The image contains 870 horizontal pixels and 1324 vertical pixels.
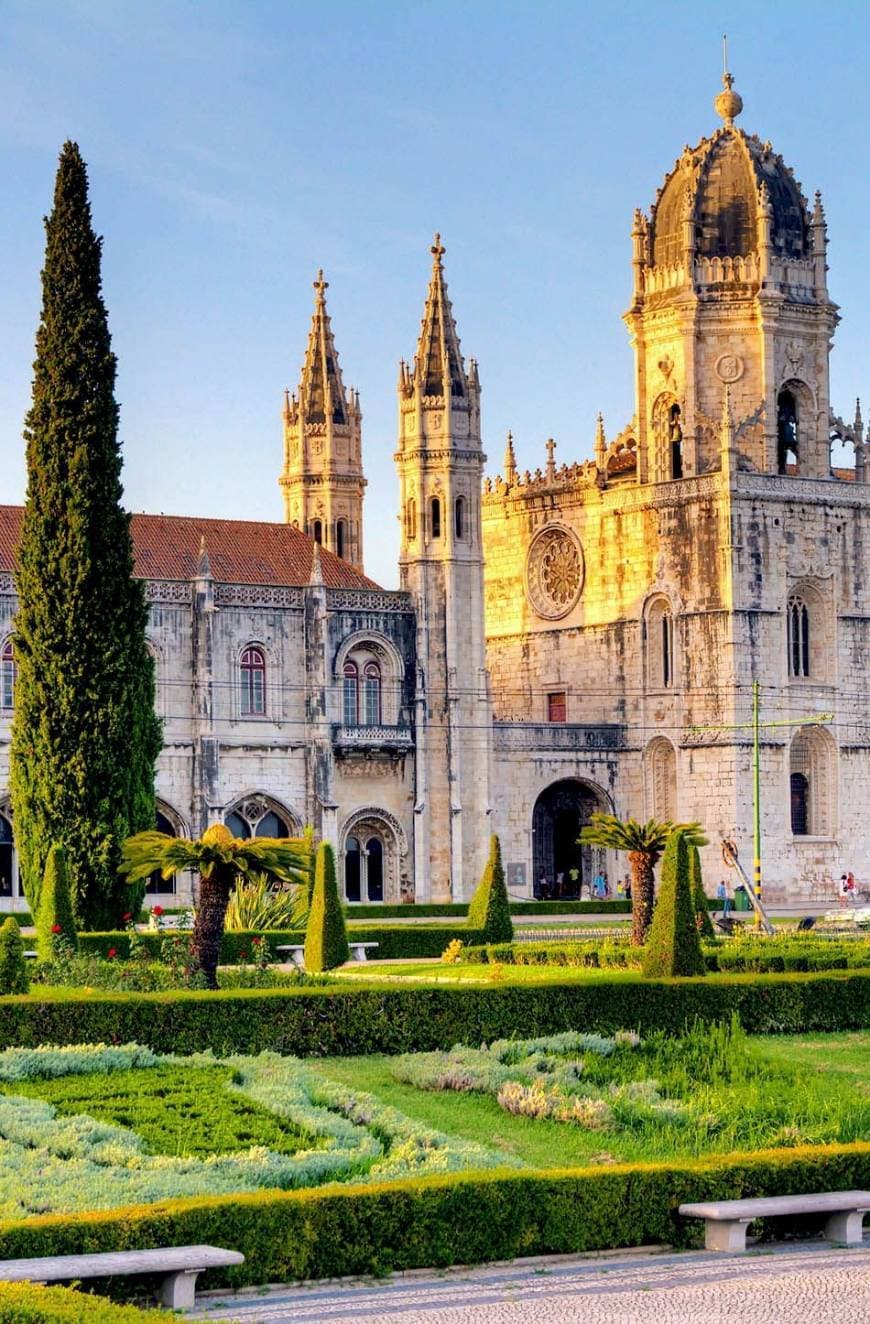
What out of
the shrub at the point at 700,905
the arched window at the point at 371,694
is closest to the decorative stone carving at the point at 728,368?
the arched window at the point at 371,694

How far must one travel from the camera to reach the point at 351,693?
6000cm

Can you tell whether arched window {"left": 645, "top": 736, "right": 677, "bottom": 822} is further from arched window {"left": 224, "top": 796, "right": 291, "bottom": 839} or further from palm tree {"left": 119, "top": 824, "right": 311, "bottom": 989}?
palm tree {"left": 119, "top": 824, "right": 311, "bottom": 989}

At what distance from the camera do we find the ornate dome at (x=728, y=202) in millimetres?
66312

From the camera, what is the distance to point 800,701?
6481 centimetres

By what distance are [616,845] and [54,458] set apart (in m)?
11.9

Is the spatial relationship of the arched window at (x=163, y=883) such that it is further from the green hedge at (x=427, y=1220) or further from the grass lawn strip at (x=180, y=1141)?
the green hedge at (x=427, y=1220)

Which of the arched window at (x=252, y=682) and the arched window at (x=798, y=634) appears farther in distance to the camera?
the arched window at (x=798, y=634)

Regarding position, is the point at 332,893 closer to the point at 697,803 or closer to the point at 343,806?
the point at 343,806

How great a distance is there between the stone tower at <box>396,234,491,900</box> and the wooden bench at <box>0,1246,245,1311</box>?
1739 inches

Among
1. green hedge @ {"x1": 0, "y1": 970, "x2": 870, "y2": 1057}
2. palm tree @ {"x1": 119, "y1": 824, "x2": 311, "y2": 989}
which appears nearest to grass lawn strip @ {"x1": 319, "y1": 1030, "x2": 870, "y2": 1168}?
green hedge @ {"x1": 0, "y1": 970, "x2": 870, "y2": 1057}

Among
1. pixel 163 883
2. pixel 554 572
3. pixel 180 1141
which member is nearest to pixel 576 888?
pixel 554 572

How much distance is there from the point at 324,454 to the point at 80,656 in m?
27.3

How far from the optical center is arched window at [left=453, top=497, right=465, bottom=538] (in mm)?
60750

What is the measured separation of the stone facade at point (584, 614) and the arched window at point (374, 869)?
0.07 meters
